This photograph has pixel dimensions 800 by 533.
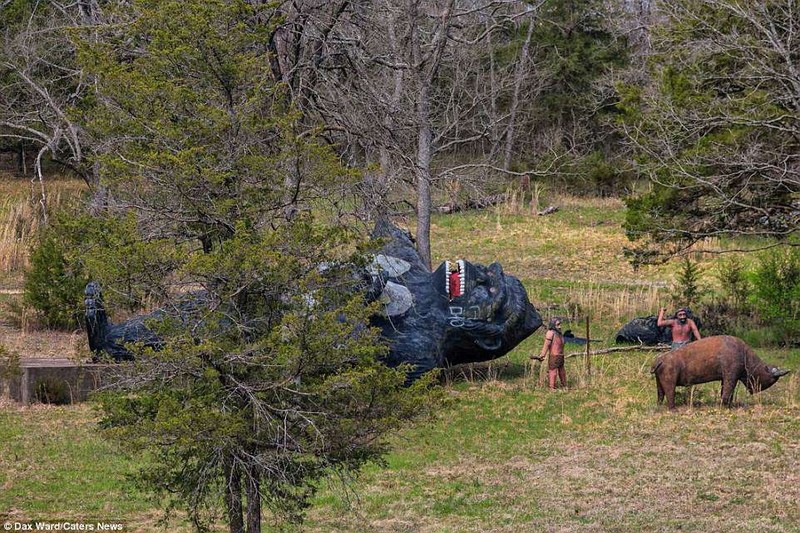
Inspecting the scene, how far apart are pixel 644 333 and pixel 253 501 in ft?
44.3

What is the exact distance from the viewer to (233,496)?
8.65 metres

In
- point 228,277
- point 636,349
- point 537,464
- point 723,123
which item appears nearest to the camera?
point 228,277

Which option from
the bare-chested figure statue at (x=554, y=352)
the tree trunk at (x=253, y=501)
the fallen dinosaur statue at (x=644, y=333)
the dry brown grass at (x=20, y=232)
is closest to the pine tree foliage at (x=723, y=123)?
the fallen dinosaur statue at (x=644, y=333)

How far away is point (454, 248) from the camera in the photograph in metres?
31.7

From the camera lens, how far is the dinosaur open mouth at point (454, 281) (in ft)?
56.6

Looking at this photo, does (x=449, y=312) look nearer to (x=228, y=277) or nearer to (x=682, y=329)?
(x=682, y=329)

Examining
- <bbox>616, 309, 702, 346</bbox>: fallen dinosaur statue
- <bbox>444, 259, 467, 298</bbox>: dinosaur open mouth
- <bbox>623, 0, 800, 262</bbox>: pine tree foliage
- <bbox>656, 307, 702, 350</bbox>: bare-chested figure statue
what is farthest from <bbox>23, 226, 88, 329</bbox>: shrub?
<bbox>623, 0, 800, 262</bbox>: pine tree foliage

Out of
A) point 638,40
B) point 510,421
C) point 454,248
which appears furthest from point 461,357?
point 638,40

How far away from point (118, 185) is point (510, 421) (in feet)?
24.2

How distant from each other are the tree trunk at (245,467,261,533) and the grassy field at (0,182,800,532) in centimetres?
Result: 99

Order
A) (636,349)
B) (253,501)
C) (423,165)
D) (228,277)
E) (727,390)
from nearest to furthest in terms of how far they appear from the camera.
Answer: (228,277), (253,501), (727,390), (636,349), (423,165)

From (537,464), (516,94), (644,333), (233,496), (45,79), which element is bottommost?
(537,464)

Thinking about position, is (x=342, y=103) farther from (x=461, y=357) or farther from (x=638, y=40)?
(x=638, y=40)

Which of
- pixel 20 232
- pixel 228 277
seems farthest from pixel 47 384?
pixel 20 232
